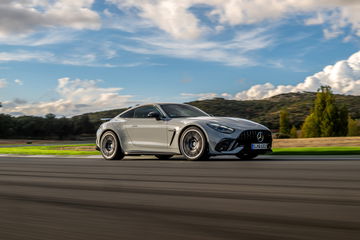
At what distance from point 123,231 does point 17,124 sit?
92.1 metres

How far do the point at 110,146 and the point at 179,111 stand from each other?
2.29 meters

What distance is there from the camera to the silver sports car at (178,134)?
1077 centimetres

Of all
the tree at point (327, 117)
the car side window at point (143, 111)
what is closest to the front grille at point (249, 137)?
the car side window at point (143, 111)

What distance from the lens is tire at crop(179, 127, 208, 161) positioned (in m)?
10.9

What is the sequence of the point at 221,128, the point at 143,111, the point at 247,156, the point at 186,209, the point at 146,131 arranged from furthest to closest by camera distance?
the point at 143,111, the point at 146,131, the point at 247,156, the point at 221,128, the point at 186,209

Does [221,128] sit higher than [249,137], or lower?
higher

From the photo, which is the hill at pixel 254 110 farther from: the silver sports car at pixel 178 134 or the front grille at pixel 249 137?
the front grille at pixel 249 137

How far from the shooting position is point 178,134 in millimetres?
11422

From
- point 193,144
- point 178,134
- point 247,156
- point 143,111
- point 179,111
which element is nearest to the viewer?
point 193,144

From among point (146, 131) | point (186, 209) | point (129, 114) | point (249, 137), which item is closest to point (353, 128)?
point (129, 114)

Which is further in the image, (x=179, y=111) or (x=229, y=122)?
(x=179, y=111)

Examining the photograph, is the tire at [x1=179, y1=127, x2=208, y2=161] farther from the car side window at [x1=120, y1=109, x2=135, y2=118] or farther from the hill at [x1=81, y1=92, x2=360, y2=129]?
the hill at [x1=81, y1=92, x2=360, y2=129]

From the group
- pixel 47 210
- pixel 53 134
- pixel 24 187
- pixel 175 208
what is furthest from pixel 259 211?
pixel 53 134

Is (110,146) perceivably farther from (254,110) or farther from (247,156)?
(254,110)
